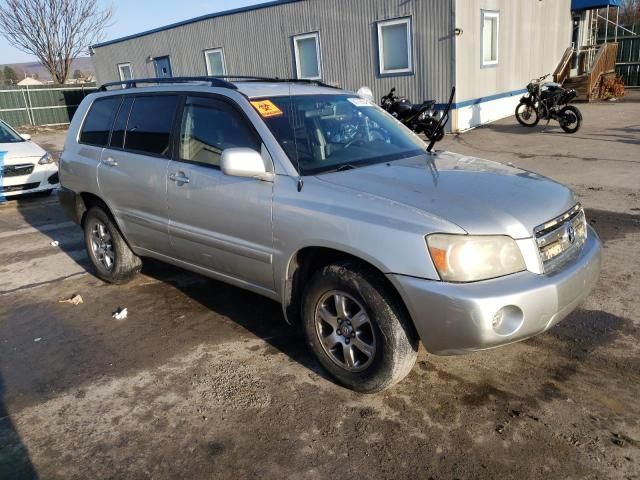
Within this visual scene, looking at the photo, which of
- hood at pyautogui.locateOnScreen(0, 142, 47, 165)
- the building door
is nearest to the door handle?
hood at pyautogui.locateOnScreen(0, 142, 47, 165)

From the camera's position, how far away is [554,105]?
42.4 feet

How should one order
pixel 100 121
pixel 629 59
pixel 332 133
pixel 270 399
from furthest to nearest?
pixel 629 59 → pixel 100 121 → pixel 332 133 → pixel 270 399

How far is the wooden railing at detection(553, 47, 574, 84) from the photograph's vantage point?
19.2 meters

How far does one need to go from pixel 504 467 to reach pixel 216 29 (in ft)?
62.6

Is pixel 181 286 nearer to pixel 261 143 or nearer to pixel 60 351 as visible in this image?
pixel 60 351

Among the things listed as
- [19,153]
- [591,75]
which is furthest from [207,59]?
[591,75]

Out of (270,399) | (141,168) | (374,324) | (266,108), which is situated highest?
(266,108)

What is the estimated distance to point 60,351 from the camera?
4.09 m

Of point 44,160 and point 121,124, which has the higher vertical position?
point 121,124

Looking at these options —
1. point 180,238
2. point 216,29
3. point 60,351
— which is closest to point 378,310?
point 180,238

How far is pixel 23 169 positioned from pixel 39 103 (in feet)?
61.8

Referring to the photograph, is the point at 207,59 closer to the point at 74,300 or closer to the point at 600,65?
the point at 600,65

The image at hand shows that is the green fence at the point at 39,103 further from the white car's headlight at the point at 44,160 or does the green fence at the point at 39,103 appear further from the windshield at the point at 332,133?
the windshield at the point at 332,133

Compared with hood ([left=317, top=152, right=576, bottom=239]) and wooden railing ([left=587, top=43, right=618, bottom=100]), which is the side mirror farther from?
wooden railing ([left=587, top=43, right=618, bottom=100])
